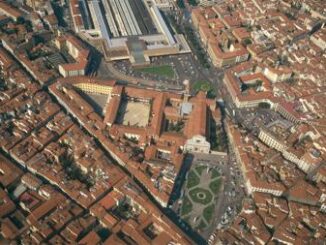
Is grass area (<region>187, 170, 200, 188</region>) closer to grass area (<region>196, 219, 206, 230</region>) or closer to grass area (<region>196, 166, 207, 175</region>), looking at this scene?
grass area (<region>196, 166, 207, 175</region>)

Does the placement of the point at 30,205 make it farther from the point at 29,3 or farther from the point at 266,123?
the point at 29,3

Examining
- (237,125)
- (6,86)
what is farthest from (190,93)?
(6,86)

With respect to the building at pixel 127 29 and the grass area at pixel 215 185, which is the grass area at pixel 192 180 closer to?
the grass area at pixel 215 185

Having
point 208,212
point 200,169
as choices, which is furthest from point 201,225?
point 200,169

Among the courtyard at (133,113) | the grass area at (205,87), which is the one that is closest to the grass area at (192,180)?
the courtyard at (133,113)

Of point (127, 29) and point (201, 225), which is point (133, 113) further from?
point (127, 29)

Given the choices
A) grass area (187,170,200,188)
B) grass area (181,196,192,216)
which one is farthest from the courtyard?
grass area (181,196,192,216)
